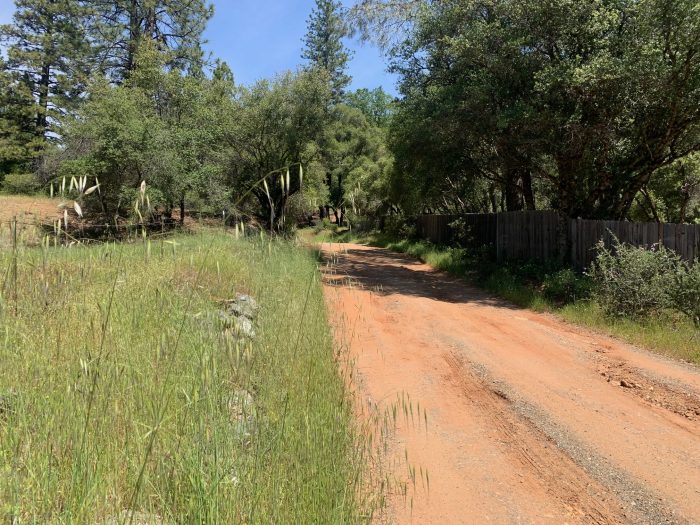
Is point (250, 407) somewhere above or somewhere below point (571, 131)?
below

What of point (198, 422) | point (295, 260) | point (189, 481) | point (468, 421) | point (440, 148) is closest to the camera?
point (189, 481)

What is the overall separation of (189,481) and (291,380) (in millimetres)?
1228

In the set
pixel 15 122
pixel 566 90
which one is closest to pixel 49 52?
pixel 15 122

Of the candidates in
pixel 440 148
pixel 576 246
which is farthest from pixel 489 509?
pixel 440 148

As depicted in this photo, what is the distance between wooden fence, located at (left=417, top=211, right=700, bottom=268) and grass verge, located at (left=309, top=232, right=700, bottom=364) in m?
0.87

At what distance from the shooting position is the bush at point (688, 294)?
7652 mm

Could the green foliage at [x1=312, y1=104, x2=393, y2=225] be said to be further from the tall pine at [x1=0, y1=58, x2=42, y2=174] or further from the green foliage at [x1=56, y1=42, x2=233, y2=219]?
the tall pine at [x1=0, y1=58, x2=42, y2=174]

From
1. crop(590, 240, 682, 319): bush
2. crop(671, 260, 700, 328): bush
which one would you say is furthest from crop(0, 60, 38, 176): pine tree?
crop(671, 260, 700, 328): bush

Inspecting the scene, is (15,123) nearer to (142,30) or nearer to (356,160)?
(142,30)

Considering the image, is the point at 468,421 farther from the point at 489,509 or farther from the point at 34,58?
the point at 34,58

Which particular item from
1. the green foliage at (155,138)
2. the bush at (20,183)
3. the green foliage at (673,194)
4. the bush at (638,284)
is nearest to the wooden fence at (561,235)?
the bush at (638,284)

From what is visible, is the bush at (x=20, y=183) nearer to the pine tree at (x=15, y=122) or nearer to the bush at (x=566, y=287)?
the pine tree at (x=15, y=122)

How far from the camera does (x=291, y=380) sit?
10.6 feet

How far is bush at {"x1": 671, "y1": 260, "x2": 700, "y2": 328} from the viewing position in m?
7.65
